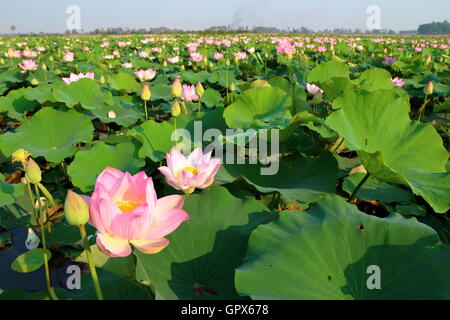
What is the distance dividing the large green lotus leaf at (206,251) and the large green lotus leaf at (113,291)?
0.04 m

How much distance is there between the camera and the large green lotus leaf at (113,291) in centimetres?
85

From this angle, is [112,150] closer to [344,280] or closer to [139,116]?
[139,116]

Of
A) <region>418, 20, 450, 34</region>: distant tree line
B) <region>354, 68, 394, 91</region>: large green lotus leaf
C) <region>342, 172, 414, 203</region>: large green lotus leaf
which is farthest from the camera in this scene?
<region>418, 20, 450, 34</region>: distant tree line

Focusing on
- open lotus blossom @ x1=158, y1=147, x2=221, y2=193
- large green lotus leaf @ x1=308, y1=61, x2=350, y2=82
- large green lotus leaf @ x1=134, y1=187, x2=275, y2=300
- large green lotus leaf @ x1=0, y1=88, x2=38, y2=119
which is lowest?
large green lotus leaf @ x1=134, y1=187, x2=275, y2=300

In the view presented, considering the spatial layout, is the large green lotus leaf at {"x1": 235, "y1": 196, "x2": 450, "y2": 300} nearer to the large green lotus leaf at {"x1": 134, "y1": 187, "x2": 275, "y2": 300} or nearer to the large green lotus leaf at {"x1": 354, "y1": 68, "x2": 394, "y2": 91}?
the large green lotus leaf at {"x1": 134, "y1": 187, "x2": 275, "y2": 300}

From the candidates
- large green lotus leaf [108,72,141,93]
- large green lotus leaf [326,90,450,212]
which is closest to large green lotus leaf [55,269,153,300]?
large green lotus leaf [326,90,450,212]

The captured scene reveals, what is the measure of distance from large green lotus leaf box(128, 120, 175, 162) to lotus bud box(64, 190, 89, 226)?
956 millimetres

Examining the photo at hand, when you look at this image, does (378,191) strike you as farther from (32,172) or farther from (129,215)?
(32,172)

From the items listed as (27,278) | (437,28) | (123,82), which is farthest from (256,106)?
(437,28)

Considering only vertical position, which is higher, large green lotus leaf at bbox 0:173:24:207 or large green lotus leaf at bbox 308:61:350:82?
large green lotus leaf at bbox 308:61:350:82

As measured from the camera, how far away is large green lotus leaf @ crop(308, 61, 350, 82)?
2.26 metres

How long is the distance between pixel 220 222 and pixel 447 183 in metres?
0.85

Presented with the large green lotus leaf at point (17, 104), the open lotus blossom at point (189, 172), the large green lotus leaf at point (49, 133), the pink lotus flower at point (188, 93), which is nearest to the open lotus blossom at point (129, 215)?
the open lotus blossom at point (189, 172)

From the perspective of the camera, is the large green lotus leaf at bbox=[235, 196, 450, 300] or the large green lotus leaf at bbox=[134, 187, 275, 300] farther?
the large green lotus leaf at bbox=[134, 187, 275, 300]
